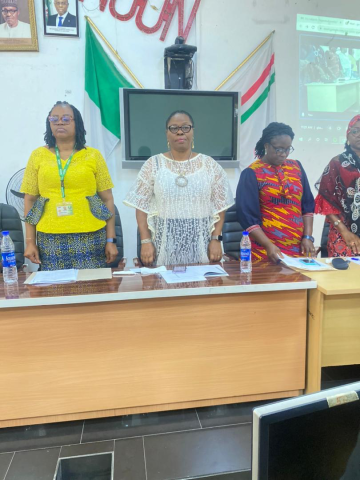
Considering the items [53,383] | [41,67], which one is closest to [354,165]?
[53,383]

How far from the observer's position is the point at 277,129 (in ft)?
6.83

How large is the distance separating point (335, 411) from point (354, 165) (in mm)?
2029

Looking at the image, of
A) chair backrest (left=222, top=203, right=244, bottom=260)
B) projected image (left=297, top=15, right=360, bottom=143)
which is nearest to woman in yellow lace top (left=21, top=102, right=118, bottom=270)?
chair backrest (left=222, top=203, right=244, bottom=260)

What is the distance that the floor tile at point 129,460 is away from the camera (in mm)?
1384

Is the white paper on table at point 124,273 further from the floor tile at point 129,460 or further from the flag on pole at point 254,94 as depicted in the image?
the flag on pole at point 254,94

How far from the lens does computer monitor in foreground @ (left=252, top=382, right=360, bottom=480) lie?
0.46 m

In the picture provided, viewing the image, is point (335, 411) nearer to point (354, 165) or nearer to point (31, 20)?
point (354, 165)

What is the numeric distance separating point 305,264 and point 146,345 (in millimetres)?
944

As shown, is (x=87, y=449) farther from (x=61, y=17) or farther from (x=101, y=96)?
(x=61, y=17)

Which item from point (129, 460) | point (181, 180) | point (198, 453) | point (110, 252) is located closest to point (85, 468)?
point (129, 460)

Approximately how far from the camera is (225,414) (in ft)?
5.69

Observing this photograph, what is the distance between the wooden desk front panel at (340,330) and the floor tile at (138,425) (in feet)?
2.29

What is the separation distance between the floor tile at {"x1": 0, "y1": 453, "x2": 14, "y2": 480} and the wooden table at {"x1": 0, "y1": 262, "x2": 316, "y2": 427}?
130 millimetres

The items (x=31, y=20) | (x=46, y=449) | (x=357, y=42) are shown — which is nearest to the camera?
(x=46, y=449)
